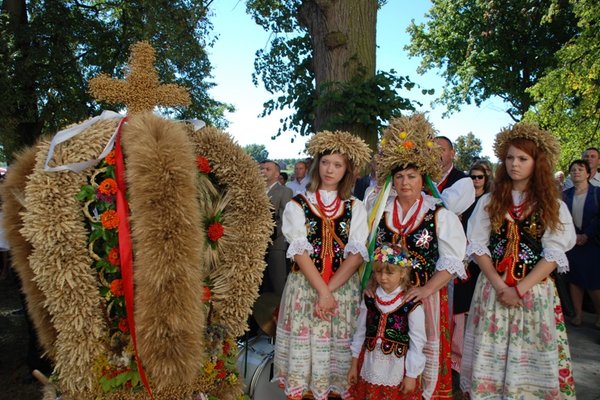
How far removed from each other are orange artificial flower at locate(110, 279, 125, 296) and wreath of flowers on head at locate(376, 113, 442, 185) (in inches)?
77.9

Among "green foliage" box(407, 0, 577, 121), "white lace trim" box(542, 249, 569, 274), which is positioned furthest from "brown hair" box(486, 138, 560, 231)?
"green foliage" box(407, 0, 577, 121)

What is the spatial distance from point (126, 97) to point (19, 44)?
881 centimetres

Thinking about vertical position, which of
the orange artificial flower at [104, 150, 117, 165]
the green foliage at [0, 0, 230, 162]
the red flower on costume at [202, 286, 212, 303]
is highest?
the green foliage at [0, 0, 230, 162]

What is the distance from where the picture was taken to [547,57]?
17.5 metres

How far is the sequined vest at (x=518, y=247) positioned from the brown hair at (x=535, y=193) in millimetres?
61

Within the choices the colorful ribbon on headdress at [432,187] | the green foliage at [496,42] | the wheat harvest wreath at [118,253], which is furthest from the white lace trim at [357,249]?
the green foliage at [496,42]

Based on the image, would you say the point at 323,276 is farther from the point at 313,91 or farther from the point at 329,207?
the point at 313,91

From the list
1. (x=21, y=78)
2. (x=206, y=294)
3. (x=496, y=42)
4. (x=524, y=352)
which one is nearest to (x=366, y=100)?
(x=524, y=352)

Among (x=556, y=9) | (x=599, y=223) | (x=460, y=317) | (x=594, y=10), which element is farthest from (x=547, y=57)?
(x=460, y=317)

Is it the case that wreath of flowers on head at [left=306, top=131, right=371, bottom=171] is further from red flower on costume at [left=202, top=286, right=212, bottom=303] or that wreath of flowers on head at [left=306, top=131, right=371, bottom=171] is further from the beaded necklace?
red flower on costume at [left=202, top=286, right=212, bottom=303]

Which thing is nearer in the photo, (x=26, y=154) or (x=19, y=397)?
(x=26, y=154)

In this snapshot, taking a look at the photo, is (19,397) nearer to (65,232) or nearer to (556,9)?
(65,232)

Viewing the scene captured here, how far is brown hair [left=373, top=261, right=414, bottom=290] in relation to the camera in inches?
110

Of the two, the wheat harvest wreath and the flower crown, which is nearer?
the wheat harvest wreath
